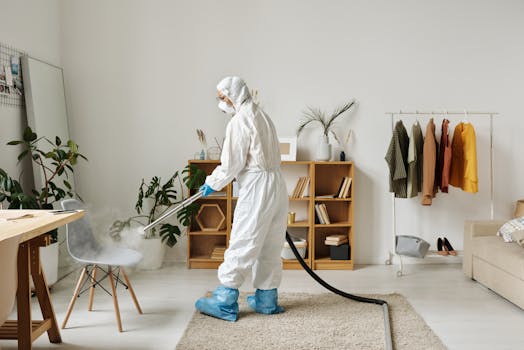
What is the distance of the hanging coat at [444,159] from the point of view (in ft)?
15.3

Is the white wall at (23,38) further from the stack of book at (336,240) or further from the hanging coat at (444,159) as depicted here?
the hanging coat at (444,159)

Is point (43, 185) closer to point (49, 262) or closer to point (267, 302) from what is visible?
point (49, 262)

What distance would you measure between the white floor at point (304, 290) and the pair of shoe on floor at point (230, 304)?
160 millimetres

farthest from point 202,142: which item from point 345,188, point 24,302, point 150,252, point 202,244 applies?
point 24,302

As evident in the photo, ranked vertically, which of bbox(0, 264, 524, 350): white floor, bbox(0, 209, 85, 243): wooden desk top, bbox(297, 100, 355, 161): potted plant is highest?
bbox(297, 100, 355, 161): potted plant

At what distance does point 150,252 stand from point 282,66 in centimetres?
209

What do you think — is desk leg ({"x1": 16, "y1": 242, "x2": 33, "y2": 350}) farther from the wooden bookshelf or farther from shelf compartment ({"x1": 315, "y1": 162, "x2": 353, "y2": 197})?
shelf compartment ({"x1": 315, "y1": 162, "x2": 353, "y2": 197})

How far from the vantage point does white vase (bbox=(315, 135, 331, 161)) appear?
486cm

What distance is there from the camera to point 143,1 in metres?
5.02

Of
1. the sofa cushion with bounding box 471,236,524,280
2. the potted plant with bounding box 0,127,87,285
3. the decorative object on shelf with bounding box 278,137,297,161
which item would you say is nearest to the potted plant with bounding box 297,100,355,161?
the decorative object on shelf with bounding box 278,137,297,161

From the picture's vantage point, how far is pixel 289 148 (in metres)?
4.93

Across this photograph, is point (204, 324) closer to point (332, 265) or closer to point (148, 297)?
point (148, 297)

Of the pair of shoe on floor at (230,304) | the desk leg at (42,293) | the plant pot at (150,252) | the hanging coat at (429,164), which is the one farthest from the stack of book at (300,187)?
the desk leg at (42,293)

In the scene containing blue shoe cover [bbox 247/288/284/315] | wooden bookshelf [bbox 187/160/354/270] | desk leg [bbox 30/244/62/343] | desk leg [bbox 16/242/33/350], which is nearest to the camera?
desk leg [bbox 16/242/33/350]
